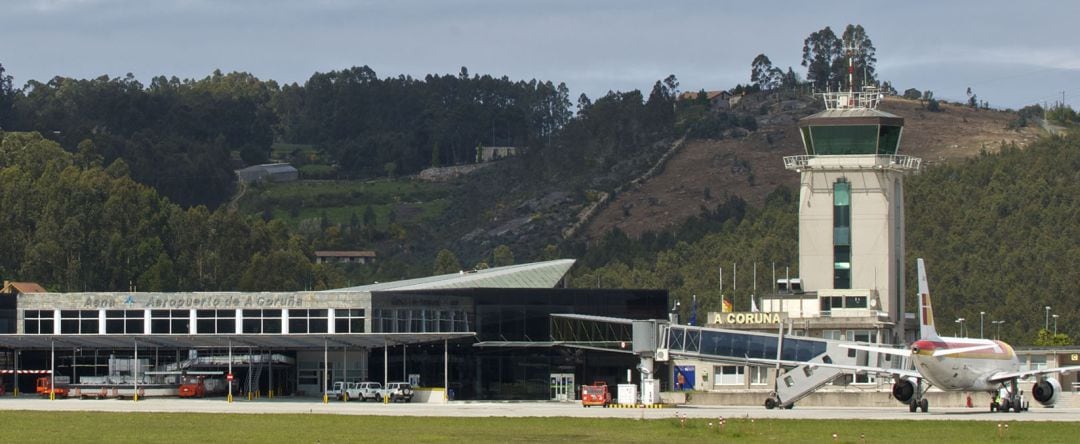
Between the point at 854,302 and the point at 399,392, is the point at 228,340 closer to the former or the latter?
the point at 399,392

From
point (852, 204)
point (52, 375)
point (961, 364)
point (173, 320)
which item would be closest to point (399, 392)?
point (173, 320)

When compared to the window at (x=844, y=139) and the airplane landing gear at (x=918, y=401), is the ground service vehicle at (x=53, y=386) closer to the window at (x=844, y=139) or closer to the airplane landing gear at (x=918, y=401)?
the airplane landing gear at (x=918, y=401)

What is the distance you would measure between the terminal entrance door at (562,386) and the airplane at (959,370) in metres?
28.8

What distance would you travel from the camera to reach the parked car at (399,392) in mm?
114438

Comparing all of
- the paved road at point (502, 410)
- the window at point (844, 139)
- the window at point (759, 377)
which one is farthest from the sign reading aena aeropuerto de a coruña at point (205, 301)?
the window at point (844, 139)

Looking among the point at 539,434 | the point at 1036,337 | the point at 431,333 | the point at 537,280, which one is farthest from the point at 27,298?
the point at 1036,337

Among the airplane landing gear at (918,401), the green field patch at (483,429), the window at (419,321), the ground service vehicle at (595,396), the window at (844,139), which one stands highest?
the window at (844,139)

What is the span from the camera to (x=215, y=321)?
118 m

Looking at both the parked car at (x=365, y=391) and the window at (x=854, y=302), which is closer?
the parked car at (x=365, y=391)

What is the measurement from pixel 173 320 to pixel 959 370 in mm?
48912

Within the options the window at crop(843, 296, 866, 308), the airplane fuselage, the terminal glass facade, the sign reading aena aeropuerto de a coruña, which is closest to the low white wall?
the terminal glass facade

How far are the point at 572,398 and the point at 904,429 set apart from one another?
47.2 m

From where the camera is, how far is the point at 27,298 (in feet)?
389

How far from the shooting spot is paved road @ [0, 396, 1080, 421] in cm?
9006
